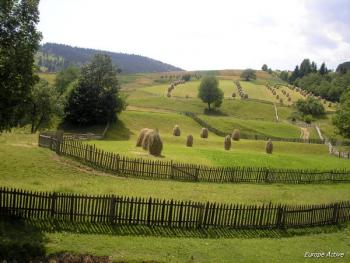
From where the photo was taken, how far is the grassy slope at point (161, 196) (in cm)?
1708

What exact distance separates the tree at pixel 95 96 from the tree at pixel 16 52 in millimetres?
43638

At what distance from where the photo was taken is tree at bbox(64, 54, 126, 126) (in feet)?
205

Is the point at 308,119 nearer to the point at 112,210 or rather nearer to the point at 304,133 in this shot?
the point at 304,133

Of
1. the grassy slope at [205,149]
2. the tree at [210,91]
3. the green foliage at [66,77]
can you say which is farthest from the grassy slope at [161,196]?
the tree at [210,91]

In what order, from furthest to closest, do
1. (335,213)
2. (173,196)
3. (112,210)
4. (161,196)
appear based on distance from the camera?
(173,196) → (161,196) → (335,213) → (112,210)

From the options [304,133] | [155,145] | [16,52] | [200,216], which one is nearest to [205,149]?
[155,145]

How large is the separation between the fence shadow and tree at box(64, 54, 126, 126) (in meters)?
43.9

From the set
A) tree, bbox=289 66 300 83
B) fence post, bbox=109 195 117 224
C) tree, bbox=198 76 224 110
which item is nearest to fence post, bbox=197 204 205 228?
fence post, bbox=109 195 117 224

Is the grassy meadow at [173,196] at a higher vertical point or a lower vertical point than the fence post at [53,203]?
lower

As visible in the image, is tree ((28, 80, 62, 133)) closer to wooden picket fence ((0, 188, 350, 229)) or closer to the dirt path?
wooden picket fence ((0, 188, 350, 229))

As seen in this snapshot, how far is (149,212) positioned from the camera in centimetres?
2014

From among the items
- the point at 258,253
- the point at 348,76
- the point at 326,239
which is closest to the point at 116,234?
the point at 258,253

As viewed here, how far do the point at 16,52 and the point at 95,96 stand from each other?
44815 millimetres

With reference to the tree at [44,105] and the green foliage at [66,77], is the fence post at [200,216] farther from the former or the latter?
the green foliage at [66,77]
